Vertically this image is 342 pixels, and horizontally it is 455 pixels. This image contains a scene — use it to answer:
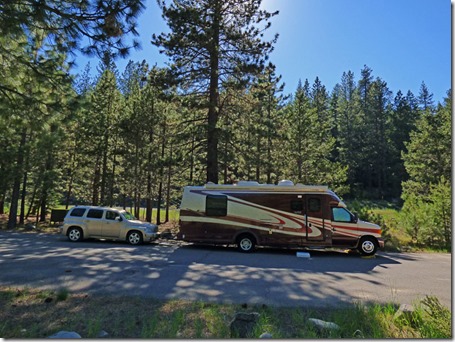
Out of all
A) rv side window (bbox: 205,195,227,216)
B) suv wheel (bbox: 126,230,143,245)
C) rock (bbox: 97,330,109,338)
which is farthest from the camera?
suv wheel (bbox: 126,230,143,245)

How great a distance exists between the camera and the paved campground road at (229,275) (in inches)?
267

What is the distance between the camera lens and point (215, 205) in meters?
14.5

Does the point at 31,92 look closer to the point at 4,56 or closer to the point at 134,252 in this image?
the point at 4,56

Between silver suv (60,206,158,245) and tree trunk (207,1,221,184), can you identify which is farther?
tree trunk (207,1,221,184)

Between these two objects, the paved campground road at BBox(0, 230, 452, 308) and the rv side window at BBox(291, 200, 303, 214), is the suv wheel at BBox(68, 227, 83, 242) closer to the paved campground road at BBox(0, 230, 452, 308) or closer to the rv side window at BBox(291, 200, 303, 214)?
the paved campground road at BBox(0, 230, 452, 308)

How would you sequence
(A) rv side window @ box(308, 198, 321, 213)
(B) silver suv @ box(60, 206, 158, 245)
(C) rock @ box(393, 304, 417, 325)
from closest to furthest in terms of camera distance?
(C) rock @ box(393, 304, 417, 325)
(A) rv side window @ box(308, 198, 321, 213)
(B) silver suv @ box(60, 206, 158, 245)

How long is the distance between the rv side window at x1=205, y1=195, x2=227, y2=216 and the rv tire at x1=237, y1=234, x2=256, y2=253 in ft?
4.50

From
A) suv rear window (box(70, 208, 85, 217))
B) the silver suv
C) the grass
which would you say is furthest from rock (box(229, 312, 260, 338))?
suv rear window (box(70, 208, 85, 217))

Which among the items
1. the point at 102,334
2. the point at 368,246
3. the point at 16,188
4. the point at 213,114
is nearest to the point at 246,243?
the point at 368,246

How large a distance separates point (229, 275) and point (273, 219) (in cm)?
559

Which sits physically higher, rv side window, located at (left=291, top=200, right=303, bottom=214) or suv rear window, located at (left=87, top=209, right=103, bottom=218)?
rv side window, located at (left=291, top=200, right=303, bottom=214)

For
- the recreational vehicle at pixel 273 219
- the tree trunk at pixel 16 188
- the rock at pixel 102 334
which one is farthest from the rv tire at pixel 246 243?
the tree trunk at pixel 16 188

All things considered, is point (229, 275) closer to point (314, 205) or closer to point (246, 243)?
point (246, 243)

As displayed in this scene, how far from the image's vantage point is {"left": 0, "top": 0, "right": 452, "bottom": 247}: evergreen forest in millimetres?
7977
